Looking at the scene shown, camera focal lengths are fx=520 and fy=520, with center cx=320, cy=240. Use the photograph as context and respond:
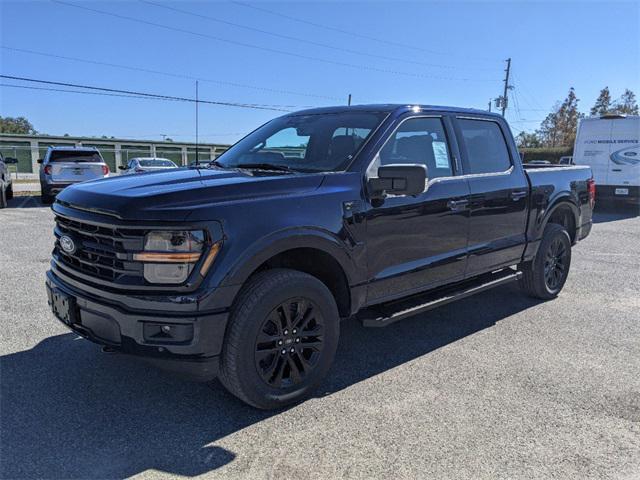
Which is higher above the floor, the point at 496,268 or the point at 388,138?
the point at 388,138

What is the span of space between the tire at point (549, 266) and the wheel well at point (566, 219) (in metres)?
0.19

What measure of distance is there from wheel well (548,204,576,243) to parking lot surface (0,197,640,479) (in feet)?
4.66

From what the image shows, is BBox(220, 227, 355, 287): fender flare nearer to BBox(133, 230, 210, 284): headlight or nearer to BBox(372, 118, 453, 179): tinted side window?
BBox(133, 230, 210, 284): headlight

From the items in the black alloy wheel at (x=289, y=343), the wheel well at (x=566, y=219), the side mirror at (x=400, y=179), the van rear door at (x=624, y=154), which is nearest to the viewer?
the black alloy wheel at (x=289, y=343)

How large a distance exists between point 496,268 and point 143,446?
11.7 feet

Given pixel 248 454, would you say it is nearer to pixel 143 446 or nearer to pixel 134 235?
pixel 143 446

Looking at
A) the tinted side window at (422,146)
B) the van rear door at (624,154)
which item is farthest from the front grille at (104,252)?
the van rear door at (624,154)

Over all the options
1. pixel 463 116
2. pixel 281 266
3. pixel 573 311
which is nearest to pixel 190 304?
pixel 281 266

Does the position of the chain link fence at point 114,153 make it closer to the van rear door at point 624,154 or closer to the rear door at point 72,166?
the rear door at point 72,166

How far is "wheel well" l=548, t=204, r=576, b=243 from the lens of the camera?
596 centimetres

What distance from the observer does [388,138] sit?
3.89 m

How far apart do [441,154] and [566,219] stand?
103 inches

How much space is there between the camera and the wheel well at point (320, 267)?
3.38 meters

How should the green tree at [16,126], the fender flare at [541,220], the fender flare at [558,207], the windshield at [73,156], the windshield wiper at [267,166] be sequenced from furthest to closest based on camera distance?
1. the green tree at [16,126]
2. the windshield at [73,156]
3. the fender flare at [558,207]
4. the fender flare at [541,220]
5. the windshield wiper at [267,166]
